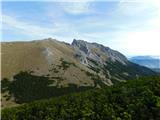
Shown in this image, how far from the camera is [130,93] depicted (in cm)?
9575

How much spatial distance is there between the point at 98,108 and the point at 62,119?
10762 mm

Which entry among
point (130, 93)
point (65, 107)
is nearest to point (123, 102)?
point (130, 93)

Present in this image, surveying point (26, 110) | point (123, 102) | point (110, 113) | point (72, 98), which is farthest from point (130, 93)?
point (26, 110)

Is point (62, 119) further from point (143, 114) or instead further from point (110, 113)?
point (143, 114)

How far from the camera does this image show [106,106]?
302ft

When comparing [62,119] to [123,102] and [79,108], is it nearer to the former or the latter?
[79,108]

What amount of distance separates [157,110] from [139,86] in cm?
1349

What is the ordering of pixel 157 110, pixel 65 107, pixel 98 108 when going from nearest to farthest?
pixel 157 110
pixel 98 108
pixel 65 107

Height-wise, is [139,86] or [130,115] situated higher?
[139,86]

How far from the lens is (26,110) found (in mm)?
105688

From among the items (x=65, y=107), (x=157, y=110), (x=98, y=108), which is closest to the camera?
(x=157, y=110)

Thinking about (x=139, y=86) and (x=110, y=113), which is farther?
(x=139, y=86)

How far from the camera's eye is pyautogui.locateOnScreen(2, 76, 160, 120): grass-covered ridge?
8875 cm

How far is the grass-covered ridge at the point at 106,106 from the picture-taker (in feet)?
291
